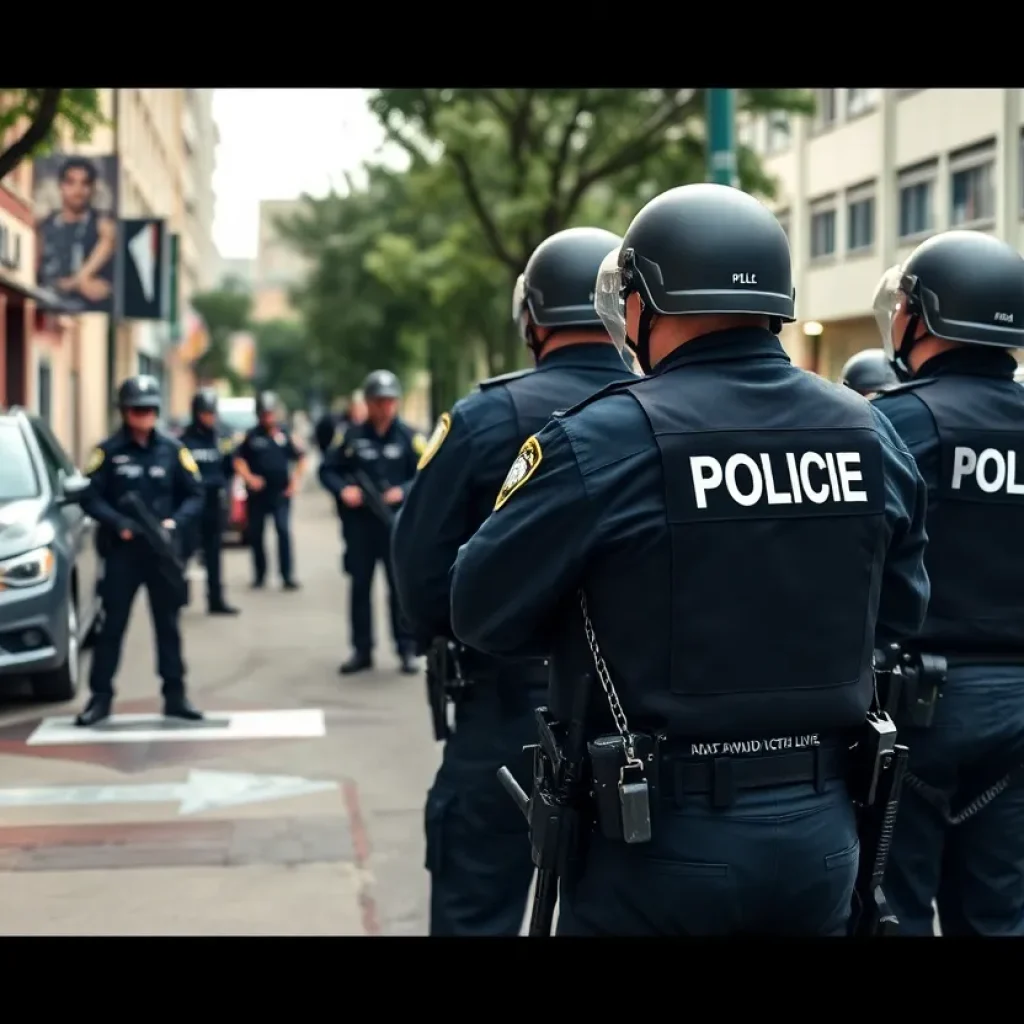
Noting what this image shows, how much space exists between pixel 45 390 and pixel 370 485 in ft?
56.4

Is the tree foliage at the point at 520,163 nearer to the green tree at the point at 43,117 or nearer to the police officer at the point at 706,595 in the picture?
the green tree at the point at 43,117

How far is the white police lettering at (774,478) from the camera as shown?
264 centimetres

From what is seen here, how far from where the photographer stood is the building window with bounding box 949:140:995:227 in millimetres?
25188

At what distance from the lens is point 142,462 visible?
8.73 metres

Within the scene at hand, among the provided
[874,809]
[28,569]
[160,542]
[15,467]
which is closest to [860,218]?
[15,467]

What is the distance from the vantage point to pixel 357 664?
419 inches

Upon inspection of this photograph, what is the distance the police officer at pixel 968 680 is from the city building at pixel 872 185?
20211mm

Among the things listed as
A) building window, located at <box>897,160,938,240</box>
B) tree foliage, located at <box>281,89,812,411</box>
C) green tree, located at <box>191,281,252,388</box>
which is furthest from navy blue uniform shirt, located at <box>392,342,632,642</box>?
green tree, located at <box>191,281,252,388</box>

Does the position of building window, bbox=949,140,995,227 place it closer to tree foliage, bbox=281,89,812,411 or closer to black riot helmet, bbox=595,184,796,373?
tree foliage, bbox=281,89,812,411

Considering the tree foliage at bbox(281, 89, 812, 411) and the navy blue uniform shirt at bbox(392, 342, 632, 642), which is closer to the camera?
the navy blue uniform shirt at bbox(392, 342, 632, 642)

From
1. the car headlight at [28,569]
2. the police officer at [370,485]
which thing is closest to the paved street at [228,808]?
the police officer at [370,485]

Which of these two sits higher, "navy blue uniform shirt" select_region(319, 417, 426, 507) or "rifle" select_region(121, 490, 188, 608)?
"navy blue uniform shirt" select_region(319, 417, 426, 507)

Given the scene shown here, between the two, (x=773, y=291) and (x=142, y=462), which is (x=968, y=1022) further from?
(x=142, y=462)

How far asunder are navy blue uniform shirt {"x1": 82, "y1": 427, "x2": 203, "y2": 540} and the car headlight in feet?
1.51
